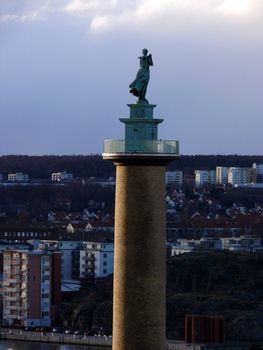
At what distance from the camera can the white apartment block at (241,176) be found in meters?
91.6

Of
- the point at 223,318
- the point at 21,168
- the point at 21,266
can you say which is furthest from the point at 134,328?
the point at 21,168

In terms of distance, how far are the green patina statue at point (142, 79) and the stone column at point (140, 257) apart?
0.92 ft

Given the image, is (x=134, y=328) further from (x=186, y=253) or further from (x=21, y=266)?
(x=186, y=253)

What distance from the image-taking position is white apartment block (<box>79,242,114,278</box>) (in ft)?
139

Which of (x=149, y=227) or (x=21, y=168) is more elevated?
(x=21, y=168)

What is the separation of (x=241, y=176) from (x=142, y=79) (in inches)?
3407

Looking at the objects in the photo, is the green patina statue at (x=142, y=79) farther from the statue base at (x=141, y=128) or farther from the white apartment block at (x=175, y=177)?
the white apartment block at (x=175, y=177)

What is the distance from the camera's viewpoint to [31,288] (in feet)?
125

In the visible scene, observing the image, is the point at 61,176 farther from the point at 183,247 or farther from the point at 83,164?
the point at 183,247

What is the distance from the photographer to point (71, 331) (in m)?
35.0

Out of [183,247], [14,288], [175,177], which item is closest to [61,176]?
[175,177]

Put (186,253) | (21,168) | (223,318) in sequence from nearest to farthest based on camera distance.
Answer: (223,318) → (186,253) → (21,168)

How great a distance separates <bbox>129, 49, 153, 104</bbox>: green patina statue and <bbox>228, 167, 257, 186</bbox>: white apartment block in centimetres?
8213

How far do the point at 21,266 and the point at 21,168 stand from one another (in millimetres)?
55921
